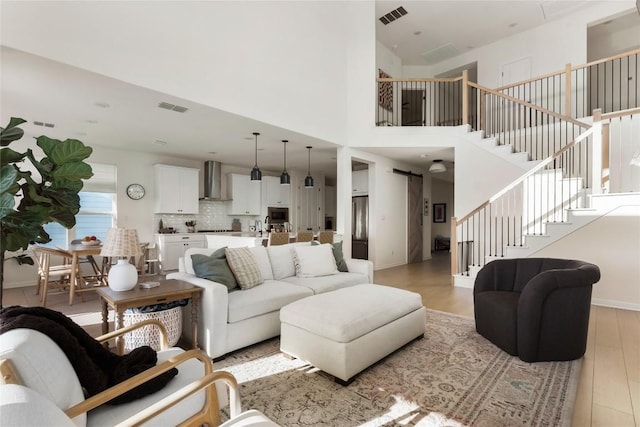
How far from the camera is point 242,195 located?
8.34 m

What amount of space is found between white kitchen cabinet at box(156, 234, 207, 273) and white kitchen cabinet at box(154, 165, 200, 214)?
641 mm

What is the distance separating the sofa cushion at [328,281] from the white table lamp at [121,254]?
1628 millimetres

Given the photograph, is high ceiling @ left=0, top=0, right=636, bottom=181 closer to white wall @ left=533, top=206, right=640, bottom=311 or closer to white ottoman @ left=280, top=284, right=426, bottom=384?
white ottoman @ left=280, top=284, right=426, bottom=384

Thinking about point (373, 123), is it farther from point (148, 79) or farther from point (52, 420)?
point (52, 420)

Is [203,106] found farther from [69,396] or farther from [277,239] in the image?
[69,396]

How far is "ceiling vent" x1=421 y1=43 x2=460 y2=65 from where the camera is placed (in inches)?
317

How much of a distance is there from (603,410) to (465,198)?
465cm

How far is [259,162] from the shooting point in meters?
8.20

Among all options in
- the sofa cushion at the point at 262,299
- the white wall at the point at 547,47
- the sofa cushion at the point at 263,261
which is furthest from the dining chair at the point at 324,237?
the white wall at the point at 547,47

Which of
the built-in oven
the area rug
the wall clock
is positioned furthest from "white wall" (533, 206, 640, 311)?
the wall clock

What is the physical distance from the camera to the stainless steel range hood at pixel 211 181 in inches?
302

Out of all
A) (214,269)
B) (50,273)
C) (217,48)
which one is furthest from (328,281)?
(50,273)

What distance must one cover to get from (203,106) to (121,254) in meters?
2.22

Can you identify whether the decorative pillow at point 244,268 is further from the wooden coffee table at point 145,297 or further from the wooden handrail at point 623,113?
the wooden handrail at point 623,113
